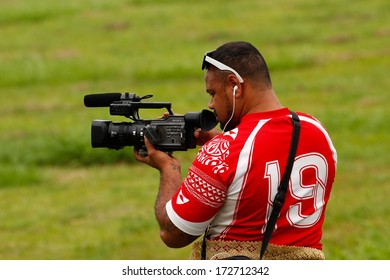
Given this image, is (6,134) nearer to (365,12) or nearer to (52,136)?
(52,136)

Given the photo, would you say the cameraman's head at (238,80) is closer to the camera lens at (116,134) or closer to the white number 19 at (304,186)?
the white number 19 at (304,186)

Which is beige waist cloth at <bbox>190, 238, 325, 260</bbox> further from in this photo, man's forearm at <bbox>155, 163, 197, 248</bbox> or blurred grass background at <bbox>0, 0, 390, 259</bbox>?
blurred grass background at <bbox>0, 0, 390, 259</bbox>

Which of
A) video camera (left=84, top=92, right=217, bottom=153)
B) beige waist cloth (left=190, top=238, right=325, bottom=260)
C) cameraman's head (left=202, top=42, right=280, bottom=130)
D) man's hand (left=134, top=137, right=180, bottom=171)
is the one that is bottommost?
beige waist cloth (left=190, top=238, right=325, bottom=260)

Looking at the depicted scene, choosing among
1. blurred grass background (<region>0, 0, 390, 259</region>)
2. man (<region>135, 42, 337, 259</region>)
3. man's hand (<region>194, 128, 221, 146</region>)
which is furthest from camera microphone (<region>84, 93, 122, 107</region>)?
blurred grass background (<region>0, 0, 390, 259</region>)

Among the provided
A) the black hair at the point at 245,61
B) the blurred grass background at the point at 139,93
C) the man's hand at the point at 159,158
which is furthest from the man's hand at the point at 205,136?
the blurred grass background at the point at 139,93

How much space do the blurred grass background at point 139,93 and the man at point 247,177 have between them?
10.0ft

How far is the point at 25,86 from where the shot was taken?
781 inches

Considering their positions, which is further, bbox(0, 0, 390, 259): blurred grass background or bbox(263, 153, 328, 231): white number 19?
bbox(0, 0, 390, 259): blurred grass background

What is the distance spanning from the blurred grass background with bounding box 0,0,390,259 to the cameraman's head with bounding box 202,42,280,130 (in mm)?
3189

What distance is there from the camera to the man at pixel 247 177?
4.45 metres

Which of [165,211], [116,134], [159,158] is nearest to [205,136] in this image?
[159,158]

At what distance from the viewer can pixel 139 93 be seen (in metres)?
18.0

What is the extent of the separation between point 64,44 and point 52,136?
8887mm

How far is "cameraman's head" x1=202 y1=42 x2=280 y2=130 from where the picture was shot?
4578 millimetres
